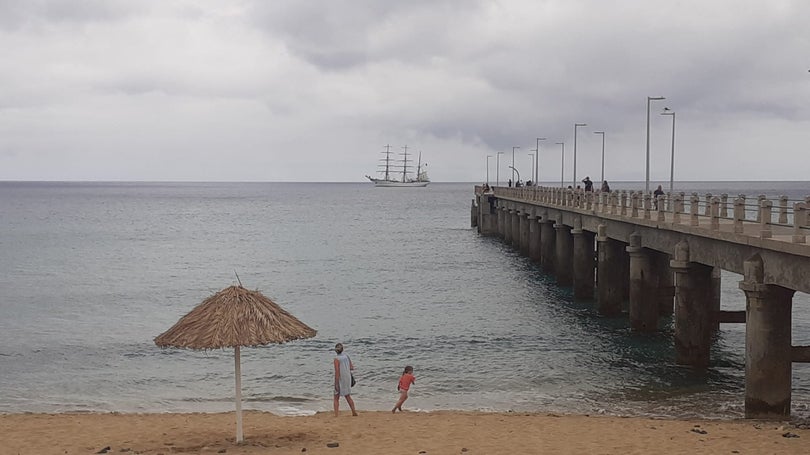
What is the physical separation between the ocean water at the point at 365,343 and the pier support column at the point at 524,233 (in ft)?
2.72

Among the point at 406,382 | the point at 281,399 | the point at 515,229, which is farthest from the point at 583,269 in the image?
the point at 515,229

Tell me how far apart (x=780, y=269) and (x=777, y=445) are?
4.36 metres

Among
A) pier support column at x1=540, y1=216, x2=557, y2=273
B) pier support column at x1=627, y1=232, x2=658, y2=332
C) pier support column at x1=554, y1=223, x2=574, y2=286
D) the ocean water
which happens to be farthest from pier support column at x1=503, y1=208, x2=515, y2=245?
pier support column at x1=627, y1=232, x2=658, y2=332

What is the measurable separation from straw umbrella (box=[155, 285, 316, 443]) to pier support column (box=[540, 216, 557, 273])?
114 ft

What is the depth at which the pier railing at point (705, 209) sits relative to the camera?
751 inches

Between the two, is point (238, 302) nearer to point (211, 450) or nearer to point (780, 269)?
point (211, 450)

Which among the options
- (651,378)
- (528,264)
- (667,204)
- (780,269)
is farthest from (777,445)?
(528,264)

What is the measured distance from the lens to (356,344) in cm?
3006

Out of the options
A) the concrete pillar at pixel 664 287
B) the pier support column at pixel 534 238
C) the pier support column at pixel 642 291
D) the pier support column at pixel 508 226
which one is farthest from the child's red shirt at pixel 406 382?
the pier support column at pixel 508 226

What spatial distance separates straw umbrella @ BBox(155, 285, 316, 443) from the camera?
1469 cm

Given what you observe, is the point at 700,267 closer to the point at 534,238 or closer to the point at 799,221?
the point at 799,221

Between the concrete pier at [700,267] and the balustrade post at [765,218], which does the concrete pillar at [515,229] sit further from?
the balustrade post at [765,218]

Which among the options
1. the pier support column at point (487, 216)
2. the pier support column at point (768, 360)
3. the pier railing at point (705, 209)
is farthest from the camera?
the pier support column at point (487, 216)

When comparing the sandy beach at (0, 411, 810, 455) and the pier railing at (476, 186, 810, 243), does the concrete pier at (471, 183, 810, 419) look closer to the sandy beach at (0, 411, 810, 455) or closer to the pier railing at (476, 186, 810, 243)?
the pier railing at (476, 186, 810, 243)
